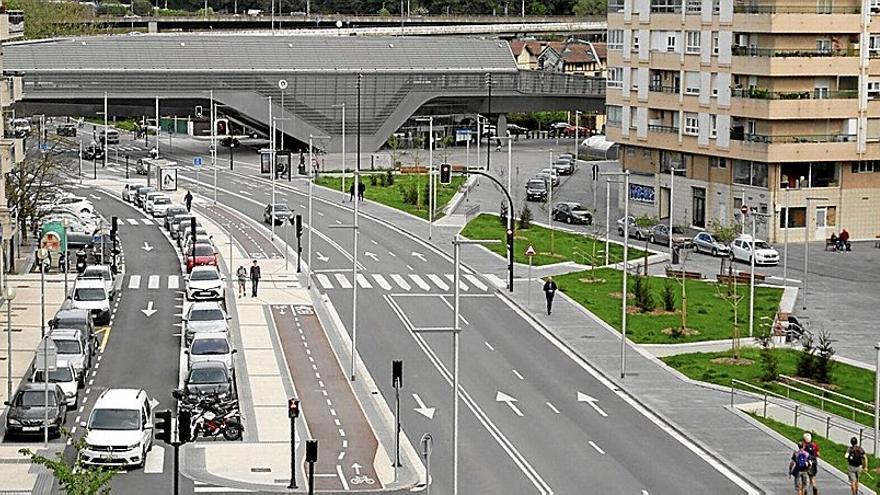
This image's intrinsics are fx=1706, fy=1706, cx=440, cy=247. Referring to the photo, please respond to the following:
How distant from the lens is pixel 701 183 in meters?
109

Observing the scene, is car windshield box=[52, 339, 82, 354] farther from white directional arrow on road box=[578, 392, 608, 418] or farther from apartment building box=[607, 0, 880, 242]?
apartment building box=[607, 0, 880, 242]

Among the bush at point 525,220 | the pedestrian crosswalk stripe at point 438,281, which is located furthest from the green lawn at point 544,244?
the pedestrian crosswalk stripe at point 438,281

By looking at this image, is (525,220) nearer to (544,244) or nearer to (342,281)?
(544,244)

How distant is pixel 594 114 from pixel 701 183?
78453 mm

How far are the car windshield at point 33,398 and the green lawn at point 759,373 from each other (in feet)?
76.3

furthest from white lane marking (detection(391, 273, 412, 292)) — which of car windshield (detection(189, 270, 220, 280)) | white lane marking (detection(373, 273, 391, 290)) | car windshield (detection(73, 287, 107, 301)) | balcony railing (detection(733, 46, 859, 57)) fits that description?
balcony railing (detection(733, 46, 859, 57))

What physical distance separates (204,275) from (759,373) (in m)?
27.6

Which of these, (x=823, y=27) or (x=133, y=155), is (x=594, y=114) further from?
(x=823, y=27)

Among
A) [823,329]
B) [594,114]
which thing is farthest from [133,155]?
[823,329]

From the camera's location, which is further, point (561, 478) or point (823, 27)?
point (823, 27)

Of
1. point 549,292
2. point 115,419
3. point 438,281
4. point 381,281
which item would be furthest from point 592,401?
point 381,281

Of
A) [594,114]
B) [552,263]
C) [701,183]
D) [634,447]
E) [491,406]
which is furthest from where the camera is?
[594,114]

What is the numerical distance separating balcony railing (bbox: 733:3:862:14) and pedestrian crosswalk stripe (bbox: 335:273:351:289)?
107 feet

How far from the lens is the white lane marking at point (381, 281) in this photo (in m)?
83.4
